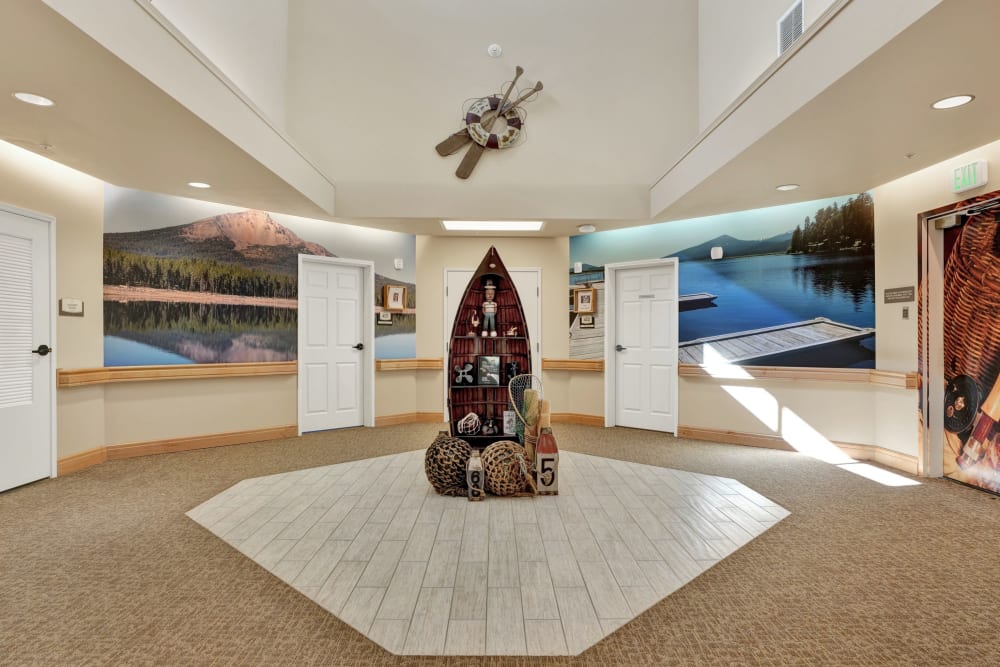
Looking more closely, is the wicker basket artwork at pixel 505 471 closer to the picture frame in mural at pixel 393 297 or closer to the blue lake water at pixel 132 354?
the picture frame in mural at pixel 393 297

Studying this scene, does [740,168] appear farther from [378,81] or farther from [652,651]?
[378,81]

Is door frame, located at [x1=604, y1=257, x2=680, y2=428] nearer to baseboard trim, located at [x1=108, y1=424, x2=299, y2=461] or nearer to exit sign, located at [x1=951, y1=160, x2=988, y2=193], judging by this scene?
exit sign, located at [x1=951, y1=160, x2=988, y2=193]

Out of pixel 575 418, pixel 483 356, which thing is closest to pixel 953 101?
pixel 483 356

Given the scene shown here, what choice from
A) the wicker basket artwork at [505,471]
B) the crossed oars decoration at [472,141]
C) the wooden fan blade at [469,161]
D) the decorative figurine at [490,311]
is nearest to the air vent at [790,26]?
the crossed oars decoration at [472,141]

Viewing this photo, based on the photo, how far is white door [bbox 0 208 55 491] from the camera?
369 centimetres

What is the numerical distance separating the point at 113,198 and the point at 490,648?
503 centimetres

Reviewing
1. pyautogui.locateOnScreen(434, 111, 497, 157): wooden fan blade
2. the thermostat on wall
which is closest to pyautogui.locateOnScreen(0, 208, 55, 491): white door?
the thermostat on wall

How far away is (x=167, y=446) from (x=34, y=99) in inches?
131

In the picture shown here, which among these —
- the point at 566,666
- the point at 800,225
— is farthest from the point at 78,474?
the point at 800,225

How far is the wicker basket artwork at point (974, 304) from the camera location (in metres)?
3.60

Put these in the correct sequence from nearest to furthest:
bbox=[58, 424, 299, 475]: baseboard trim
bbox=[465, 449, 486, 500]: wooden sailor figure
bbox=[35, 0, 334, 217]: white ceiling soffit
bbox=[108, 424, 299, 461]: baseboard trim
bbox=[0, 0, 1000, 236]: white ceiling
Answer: bbox=[35, 0, 334, 217]: white ceiling soffit
bbox=[465, 449, 486, 500]: wooden sailor figure
bbox=[58, 424, 299, 475]: baseboard trim
bbox=[108, 424, 299, 461]: baseboard trim
bbox=[0, 0, 1000, 236]: white ceiling

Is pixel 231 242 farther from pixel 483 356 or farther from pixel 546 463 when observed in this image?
pixel 546 463

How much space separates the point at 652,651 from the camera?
1850mm

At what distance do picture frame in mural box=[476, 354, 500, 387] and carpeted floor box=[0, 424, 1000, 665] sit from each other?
8.17 ft
